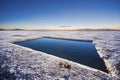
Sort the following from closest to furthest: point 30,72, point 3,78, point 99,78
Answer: point 3,78 → point 99,78 → point 30,72

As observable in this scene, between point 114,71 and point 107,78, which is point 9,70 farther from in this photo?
point 114,71

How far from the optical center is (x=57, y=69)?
22.2ft

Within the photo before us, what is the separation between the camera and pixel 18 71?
6258 mm

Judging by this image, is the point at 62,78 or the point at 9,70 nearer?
the point at 62,78

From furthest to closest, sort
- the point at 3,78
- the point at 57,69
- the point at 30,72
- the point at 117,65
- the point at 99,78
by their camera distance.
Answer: the point at 117,65
the point at 57,69
the point at 30,72
the point at 99,78
the point at 3,78

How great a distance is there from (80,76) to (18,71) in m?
3.70

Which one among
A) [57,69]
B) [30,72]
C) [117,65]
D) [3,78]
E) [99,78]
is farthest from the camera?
[117,65]

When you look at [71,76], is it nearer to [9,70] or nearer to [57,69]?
[57,69]

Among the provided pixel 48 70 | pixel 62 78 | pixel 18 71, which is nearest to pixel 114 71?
pixel 62 78

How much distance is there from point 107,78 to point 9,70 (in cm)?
581

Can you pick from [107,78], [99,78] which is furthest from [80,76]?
[107,78]

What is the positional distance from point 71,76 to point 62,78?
1.84 feet

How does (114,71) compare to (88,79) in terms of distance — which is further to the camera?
(114,71)

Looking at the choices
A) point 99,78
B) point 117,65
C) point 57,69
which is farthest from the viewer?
point 117,65
